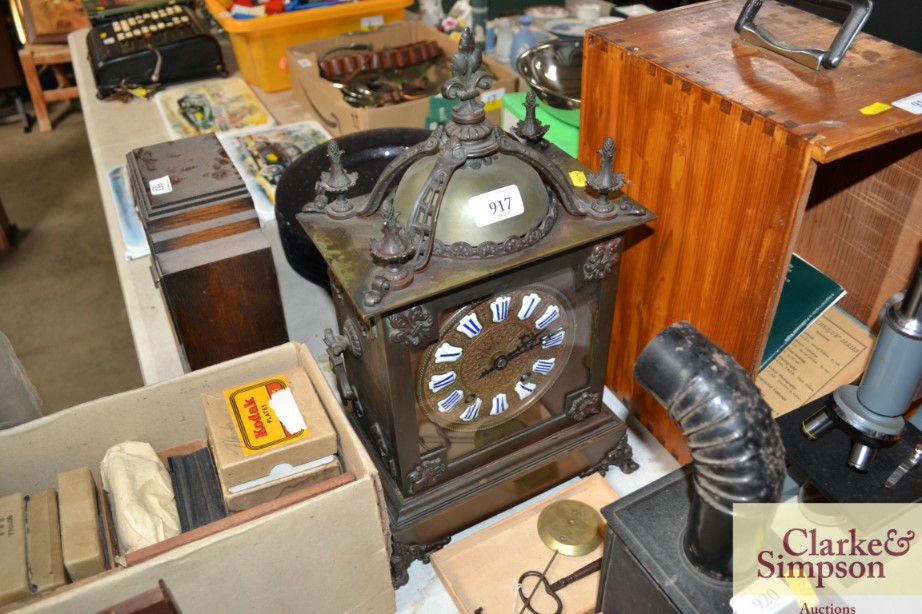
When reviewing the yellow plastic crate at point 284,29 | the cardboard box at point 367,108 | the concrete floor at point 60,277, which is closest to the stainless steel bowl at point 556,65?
the cardboard box at point 367,108

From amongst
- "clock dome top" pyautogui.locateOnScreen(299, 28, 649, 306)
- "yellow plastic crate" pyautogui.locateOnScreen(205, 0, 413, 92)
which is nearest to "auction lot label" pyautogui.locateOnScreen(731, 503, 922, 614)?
"clock dome top" pyautogui.locateOnScreen(299, 28, 649, 306)

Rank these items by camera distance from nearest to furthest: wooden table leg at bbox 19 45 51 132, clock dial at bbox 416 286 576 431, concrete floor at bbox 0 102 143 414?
clock dial at bbox 416 286 576 431
concrete floor at bbox 0 102 143 414
wooden table leg at bbox 19 45 51 132

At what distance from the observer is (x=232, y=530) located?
1.08m

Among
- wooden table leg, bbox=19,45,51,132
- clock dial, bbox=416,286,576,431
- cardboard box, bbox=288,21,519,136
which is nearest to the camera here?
clock dial, bbox=416,286,576,431

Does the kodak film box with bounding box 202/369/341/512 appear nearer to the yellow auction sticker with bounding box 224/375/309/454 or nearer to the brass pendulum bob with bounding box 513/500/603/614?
the yellow auction sticker with bounding box 224/375/309/454

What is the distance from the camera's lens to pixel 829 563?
110cm

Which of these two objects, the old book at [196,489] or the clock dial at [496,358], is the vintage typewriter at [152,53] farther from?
the clock dial at [496,358]

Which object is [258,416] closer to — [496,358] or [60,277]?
[496,358]

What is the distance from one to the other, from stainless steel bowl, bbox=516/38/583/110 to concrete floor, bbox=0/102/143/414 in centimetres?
195

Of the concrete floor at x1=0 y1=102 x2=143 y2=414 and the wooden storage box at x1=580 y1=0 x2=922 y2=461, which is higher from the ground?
the wooden storage box at x1=580 y1=0 x2=922 y2=461

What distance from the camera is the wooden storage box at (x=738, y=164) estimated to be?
45.7 inches

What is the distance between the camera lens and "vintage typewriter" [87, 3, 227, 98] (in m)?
2.88

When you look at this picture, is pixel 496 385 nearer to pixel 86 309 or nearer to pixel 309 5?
pixel 309 5

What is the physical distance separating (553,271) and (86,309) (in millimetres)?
2797
